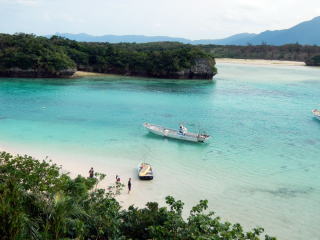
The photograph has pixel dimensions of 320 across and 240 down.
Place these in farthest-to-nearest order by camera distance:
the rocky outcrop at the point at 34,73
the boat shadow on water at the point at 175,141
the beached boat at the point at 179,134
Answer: the rocky outcrop at the point at 34,73
the beached boat at the point at 179,134
the boat shadow on water at the point at 175,141

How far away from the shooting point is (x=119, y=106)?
40.5m

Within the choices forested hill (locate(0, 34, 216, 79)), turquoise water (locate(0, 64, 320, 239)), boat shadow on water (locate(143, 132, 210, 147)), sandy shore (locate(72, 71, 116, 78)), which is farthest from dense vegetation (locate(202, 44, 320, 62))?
boat shadow on water (locate(143, 132, 210, 147))

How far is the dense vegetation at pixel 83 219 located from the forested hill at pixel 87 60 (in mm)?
53497

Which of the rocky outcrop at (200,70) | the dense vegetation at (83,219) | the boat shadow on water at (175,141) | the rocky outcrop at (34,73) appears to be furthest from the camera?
the rocky outcrop at (200,70)

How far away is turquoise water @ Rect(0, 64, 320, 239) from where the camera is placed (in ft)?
55.3

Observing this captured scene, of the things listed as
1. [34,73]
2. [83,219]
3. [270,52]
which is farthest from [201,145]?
[270,52]

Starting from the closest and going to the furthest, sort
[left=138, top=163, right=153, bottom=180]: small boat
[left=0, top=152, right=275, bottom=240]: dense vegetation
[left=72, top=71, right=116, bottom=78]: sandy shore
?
1. [left=0, top=152, right=275, bottom=240]: dense vegetation
2. [left=138, top=163, right=153, bottom=180]: small boat
3. [left=72, top=71, right=116, bottom=78]: sandy shore

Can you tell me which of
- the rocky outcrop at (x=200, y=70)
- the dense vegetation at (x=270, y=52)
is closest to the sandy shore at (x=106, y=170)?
the rocky outcrop at (x=200, y=70)

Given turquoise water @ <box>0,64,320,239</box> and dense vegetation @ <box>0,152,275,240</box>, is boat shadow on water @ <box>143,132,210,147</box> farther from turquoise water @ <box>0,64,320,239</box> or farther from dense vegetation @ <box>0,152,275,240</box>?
dense vegetation @ <box>0,152,275,240</box>

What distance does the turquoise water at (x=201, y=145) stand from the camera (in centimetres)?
1686

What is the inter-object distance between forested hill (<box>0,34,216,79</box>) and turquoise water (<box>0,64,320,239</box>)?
9330 mm

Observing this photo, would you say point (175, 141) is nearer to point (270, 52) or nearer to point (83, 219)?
point (83, 219)

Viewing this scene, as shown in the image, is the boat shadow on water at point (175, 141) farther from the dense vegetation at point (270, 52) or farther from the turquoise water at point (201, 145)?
the dense vegetation at point (270, 52)

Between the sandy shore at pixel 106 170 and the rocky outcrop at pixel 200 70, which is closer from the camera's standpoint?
the sandy shore at pixel 106 170
